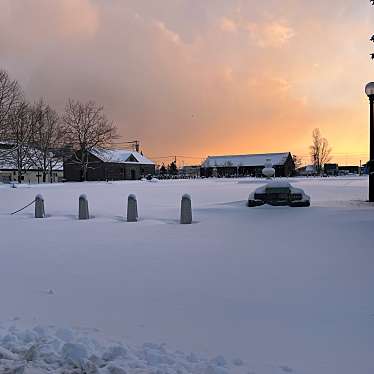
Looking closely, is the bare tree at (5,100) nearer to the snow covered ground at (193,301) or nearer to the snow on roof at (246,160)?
the snow covered ground at (193,301)

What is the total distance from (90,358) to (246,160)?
10880cm

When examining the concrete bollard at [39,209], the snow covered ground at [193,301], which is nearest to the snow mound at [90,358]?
the snow covered ground at [193,301]

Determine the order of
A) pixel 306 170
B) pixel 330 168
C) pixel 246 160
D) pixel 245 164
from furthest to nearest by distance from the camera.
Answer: pixel 306 170, pixel 246 160, pixel 245 164, pixel 330 168

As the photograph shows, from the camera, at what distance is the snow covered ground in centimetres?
356

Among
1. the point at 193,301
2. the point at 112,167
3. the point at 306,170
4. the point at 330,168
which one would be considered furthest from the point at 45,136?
the point at 306,170

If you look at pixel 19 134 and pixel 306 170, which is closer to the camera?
pixel 19 134

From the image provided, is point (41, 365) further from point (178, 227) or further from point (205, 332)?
point (178, 227)

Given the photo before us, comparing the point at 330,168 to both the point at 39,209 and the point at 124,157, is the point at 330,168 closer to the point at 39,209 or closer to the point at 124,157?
the point at 124,157

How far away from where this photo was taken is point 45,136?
58.4m

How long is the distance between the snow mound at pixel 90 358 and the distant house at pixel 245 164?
99.5m

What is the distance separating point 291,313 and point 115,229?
677 centimetres

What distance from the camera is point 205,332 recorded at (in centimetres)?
409

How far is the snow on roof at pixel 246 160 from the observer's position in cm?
10500

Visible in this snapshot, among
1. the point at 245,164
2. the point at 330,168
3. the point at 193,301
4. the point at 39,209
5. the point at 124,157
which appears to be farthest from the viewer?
the point at 245,164
